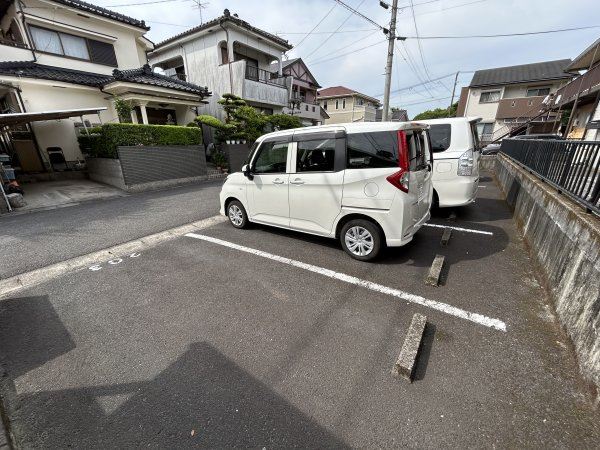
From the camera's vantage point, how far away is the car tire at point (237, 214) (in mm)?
5120

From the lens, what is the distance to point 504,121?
2444 cm

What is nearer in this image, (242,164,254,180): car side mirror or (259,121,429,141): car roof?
(259,121,429,141): car roof

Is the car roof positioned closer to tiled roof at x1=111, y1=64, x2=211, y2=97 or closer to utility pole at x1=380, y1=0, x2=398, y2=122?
utility pole at x1=380, y1=0, x2=398, y2=122

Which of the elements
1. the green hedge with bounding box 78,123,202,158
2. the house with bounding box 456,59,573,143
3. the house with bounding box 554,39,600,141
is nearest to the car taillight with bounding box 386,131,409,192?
the green hedge with bounding box 78,123,202,158

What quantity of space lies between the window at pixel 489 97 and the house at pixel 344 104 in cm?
1555

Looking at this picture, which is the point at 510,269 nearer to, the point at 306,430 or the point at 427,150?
the point at 427,150

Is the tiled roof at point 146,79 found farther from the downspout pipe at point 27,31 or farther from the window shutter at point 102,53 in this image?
the downspout pipe at point 27,31

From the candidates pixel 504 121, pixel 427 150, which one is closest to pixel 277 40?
pixel 427 150

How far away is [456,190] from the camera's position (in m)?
5.05

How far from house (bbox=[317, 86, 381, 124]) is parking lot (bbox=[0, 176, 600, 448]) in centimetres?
3746

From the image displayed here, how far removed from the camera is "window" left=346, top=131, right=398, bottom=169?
323 cm

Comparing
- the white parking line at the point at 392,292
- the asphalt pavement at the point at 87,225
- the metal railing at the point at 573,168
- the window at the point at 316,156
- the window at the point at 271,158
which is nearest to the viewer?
Answer: the white parking line at the point at 392,292

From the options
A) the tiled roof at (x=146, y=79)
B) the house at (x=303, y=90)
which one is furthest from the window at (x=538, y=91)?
the tiled roof at (x=146, y=79)

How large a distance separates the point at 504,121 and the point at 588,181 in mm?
28331
